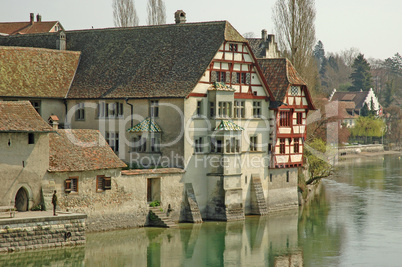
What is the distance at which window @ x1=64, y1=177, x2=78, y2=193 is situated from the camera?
153ft

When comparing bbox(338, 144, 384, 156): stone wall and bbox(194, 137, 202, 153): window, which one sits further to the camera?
bbox(338, 144, 384, 156): stone wall

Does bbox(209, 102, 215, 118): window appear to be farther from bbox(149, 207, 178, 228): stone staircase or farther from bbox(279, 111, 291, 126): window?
bbox(149, 207, 178, 228): stone staircase

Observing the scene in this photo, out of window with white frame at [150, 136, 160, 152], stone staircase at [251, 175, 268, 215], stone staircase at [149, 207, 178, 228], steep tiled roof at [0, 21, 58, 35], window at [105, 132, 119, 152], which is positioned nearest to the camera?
stone staircase at [149, 207, 178, 228]

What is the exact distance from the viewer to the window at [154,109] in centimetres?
5497

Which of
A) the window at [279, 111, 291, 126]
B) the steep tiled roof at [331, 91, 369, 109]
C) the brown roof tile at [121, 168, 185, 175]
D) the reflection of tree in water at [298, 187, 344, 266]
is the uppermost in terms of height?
the steep tiled roof at [331, 91, 369, 109]

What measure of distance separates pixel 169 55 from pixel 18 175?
16.4 meters

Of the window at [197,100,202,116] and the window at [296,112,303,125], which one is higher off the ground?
the window at [197,100,202,116]

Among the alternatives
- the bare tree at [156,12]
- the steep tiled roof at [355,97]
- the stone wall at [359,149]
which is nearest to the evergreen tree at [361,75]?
the steep tiled roof at [355,97]

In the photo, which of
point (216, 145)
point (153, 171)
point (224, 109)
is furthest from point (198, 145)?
point (153, 171)

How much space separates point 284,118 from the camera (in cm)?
6041

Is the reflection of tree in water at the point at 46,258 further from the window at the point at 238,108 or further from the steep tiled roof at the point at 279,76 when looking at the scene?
the steep tiled roof at the point at 279,76

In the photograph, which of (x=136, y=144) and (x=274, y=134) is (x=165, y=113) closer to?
(x=136, y=144)

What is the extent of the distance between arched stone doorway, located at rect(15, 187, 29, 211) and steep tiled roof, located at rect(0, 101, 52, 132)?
353 cm

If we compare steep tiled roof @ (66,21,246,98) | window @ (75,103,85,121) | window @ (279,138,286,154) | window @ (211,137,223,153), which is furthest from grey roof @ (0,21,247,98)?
window @ (279,138,286,154)
